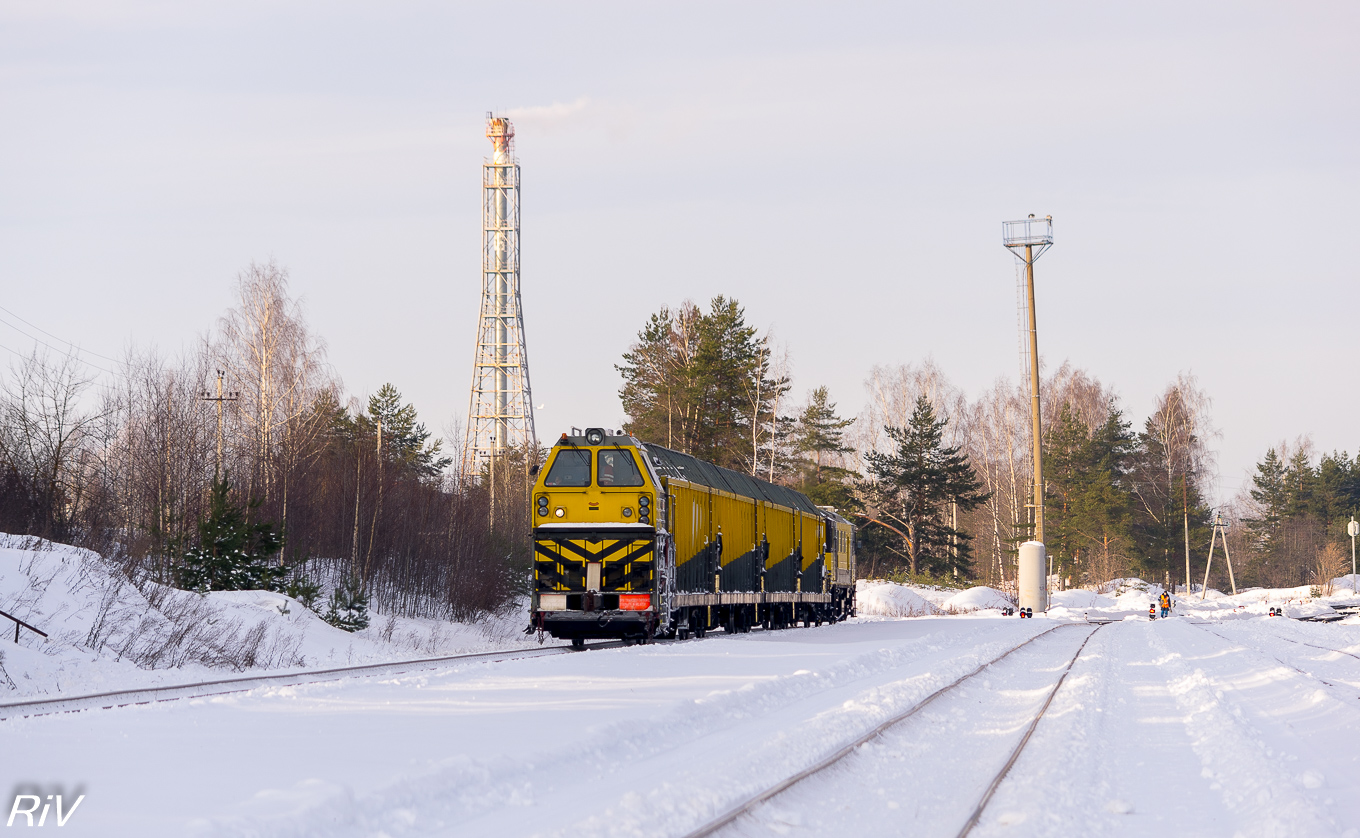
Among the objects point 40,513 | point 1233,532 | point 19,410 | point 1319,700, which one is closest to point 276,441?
point 19,410

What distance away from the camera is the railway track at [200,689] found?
11.7 metres

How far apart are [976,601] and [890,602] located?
3.73m

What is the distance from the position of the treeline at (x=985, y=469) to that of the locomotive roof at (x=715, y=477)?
17850 millimetres

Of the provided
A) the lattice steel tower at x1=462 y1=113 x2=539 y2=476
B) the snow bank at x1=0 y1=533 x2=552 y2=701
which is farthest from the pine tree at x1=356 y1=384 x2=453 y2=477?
the snow bank at x1=0 y1=533 x2=552 y2=701

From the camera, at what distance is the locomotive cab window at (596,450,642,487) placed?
21.1 meters

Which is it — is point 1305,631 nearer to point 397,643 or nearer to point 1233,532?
point 397,643

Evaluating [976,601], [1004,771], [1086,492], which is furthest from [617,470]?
[1086,492]

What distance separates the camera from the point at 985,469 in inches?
3179

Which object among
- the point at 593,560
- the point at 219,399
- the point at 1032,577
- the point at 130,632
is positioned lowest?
the point at 130,632

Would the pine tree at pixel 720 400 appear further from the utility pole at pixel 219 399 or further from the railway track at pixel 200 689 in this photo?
the railway track at pixel 200 689

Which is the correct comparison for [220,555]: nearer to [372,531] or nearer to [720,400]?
[372,531]

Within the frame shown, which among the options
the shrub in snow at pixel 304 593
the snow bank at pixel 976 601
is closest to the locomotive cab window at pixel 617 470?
the shrub in snow at pixel 304 593

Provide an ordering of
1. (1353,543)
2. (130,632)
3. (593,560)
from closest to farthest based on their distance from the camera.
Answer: (130,632) < (593,560) < (1353,543)

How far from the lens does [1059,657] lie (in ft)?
70.7
